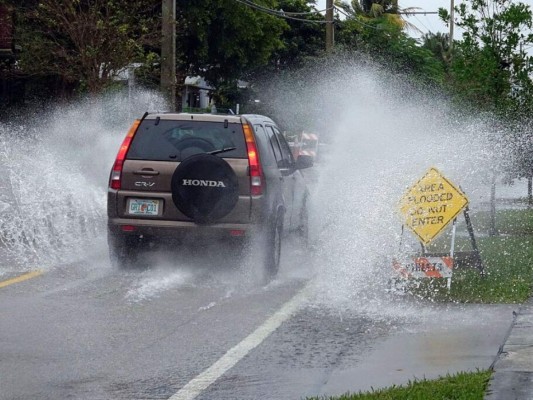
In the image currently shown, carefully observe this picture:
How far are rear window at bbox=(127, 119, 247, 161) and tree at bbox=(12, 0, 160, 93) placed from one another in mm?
15648

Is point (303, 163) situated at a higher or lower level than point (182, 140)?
lower

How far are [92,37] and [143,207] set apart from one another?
55.8 ft

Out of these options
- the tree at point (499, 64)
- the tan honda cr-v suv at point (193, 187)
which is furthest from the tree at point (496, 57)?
the tan honda cr-v suv at point (193, 187)

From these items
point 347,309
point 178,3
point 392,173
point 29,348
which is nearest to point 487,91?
point 392,173

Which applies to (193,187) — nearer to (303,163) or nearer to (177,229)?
(177,229)

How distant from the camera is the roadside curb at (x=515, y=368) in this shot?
23.8 ft

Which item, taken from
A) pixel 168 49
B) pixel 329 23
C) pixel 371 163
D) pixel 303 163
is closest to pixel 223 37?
pixel 329 23

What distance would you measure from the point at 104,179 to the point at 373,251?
10338mm

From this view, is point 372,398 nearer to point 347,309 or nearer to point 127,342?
point 127,342

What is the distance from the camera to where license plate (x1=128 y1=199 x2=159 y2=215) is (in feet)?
41.4

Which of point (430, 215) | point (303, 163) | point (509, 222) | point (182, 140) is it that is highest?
point (182, 140)

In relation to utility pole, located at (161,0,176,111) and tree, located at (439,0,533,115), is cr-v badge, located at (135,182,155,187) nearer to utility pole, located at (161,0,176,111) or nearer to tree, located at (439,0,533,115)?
tree, located at (439,0,533,115)

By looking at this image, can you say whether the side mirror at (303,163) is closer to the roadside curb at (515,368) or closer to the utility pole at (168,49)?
the roadside curb at (515,368)

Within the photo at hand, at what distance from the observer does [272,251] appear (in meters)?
12.8
